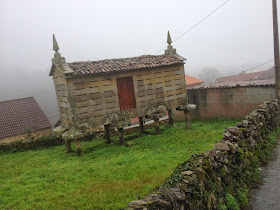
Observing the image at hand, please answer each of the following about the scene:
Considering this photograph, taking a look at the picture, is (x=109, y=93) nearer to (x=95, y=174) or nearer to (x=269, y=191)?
(x=95, y=174)

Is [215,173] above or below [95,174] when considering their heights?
above

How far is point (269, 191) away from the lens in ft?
23.2

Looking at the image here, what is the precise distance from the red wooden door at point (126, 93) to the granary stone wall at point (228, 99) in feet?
23.3

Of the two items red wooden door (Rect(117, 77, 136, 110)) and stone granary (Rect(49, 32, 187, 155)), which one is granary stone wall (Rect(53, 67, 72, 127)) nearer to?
stone granary (Rect(49, 32, 187, 155))

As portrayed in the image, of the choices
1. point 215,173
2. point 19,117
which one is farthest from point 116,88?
point 19,117

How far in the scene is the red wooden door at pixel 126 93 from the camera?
13.1 m

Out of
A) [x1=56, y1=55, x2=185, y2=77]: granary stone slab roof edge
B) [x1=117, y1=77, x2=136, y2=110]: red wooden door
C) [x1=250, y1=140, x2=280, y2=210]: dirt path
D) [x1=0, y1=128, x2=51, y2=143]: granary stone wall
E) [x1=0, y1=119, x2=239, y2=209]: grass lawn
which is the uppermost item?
[x1=56, y1=55, x2=185, y2=77]: granary stone slab roof edge

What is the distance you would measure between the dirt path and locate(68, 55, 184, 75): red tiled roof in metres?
7.51

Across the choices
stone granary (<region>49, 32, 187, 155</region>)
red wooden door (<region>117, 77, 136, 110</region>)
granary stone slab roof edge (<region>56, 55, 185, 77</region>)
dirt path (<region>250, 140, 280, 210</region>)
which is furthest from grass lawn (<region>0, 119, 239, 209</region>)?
granary stone slab roof edge (<region>56, 55, 185, 77</region>)

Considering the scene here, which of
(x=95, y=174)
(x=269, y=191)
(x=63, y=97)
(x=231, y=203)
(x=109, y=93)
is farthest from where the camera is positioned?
(x=109, y=93)

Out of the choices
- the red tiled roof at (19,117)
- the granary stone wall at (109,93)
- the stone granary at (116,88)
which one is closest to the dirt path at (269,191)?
the stone granary at (116,88)

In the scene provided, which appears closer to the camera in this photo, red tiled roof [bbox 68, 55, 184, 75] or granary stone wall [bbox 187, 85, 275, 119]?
red tiled roof [bbox 68, 55, 184, 75]

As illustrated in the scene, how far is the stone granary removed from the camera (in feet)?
39.2

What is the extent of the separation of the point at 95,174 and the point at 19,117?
16614mm
